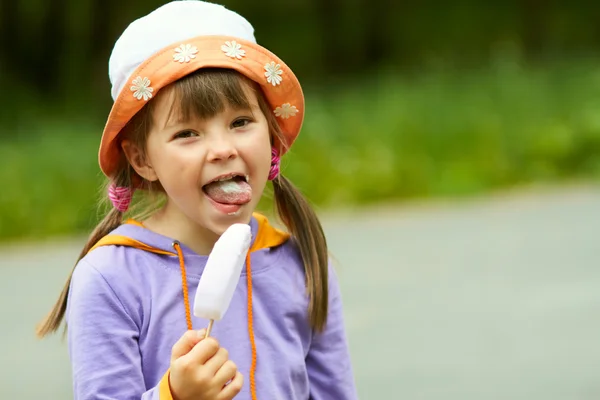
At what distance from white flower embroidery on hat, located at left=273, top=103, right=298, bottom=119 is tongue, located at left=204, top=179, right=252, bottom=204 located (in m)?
0.24

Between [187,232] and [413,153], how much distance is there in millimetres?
6871

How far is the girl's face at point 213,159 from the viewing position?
2408mm

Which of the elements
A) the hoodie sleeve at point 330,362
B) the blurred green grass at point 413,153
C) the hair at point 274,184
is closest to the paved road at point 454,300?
the blurred green grass at point 413,153

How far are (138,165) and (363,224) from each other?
5688 millimetres

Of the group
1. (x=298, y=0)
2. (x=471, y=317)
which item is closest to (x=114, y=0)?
(x=298, y=0)

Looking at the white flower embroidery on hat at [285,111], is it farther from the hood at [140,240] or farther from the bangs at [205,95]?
the hood at [140,240]

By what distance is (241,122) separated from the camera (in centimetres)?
249

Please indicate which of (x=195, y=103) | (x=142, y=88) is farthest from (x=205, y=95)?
(x=142, y=88)

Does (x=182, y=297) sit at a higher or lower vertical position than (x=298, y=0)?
lower

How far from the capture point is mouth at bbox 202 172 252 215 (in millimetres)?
2412

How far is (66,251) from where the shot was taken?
26.4 ft

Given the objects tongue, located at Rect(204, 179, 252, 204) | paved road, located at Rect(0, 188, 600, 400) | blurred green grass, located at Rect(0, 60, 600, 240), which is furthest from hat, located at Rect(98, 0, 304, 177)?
blurred green grass, located at Rect(0, 60, 600, 240)

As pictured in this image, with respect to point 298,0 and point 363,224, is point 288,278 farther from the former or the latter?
point 298,0

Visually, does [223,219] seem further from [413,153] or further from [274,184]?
[413,153]
